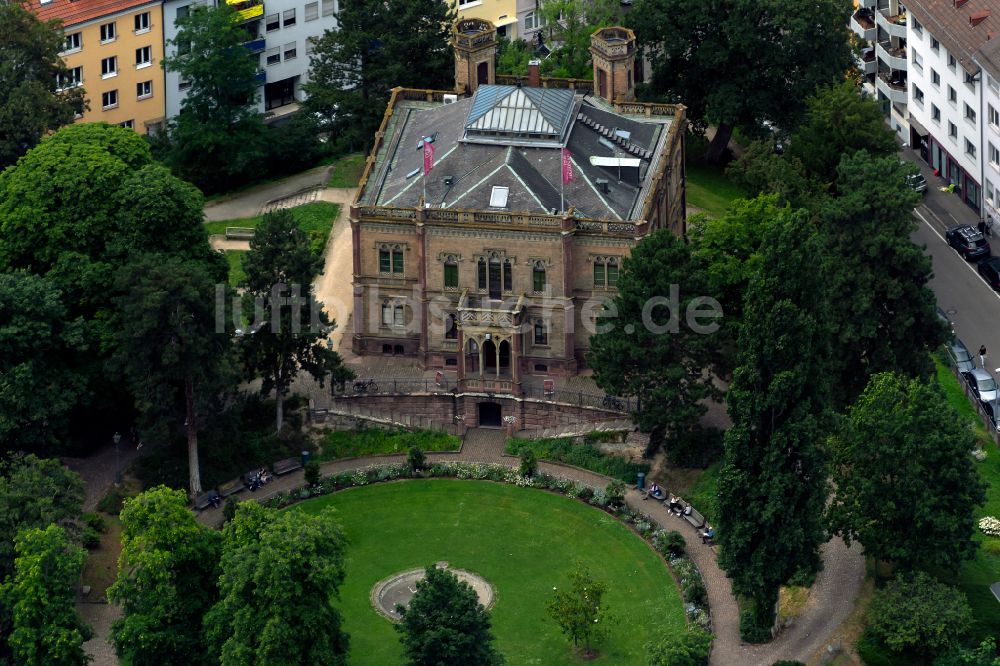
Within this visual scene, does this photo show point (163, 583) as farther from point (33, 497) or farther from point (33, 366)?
point (33, 366)

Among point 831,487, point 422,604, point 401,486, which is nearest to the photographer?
point 422,604

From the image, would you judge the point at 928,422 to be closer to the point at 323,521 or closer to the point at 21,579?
the point at 323,521

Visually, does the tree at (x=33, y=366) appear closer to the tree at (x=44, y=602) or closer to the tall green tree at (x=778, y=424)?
the tree at (x=44, y=602)

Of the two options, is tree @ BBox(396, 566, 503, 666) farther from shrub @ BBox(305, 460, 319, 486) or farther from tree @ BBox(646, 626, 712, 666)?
shrub @ BBox(305, 460, 319, 486)

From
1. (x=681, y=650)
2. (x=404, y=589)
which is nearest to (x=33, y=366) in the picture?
(x=404, y=589)

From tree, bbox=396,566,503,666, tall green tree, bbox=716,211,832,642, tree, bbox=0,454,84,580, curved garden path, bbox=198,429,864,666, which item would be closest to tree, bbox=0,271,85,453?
tree, bbox=0,454,84,580

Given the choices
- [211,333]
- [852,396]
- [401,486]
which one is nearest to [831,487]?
[852,396]
